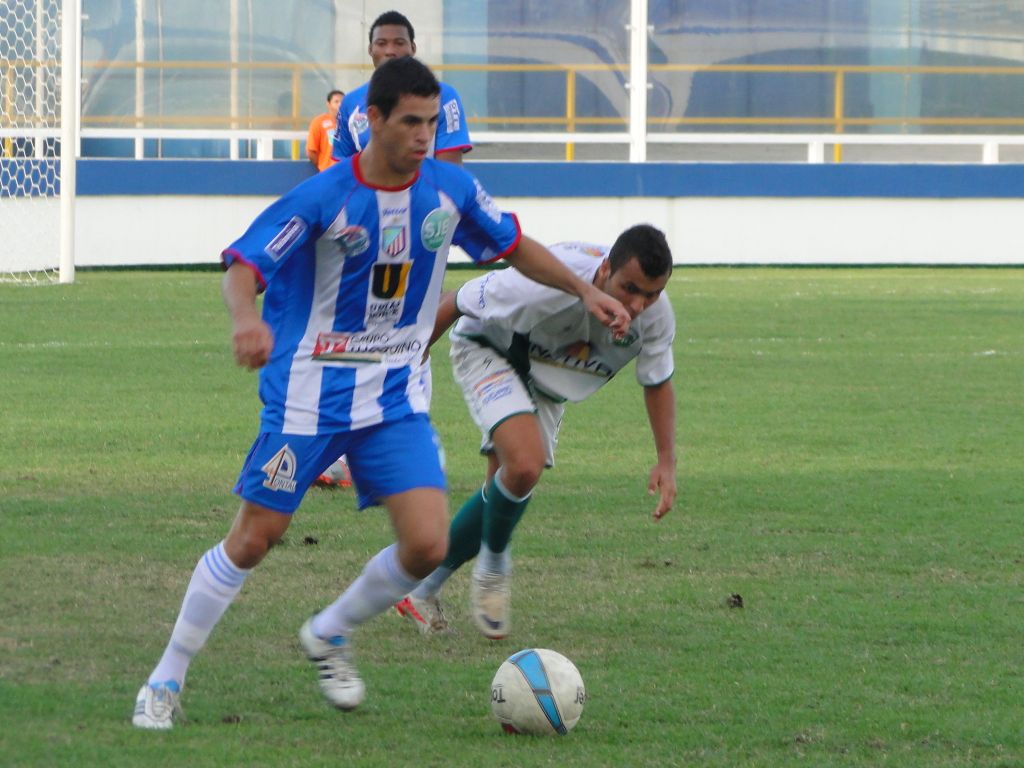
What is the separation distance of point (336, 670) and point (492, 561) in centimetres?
99

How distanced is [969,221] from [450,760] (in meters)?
19.1

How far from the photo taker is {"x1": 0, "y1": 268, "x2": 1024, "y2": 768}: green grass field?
3883mm

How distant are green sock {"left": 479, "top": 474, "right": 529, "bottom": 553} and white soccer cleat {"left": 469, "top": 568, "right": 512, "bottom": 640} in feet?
0.35

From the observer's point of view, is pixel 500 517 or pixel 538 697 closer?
pixel 538 697

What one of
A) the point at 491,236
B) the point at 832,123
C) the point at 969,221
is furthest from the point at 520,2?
the point at 491,236

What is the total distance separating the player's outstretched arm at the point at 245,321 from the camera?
3596 mm

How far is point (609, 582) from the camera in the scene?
18.1 ft

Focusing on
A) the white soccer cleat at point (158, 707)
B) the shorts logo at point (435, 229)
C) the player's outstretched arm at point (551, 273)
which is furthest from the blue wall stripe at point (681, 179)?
the white soccer cleat at point (158, 707)

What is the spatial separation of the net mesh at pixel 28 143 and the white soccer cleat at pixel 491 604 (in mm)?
13943

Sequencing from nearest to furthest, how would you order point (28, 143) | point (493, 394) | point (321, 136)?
1. point (493, 394)
2. point (28, 143)
3. point (321, 136)

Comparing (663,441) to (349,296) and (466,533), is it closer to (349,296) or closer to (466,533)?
(466,533)

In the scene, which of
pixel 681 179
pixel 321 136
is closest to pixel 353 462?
pixel 321 136

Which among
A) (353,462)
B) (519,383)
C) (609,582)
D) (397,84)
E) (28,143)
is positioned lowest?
(609,582)

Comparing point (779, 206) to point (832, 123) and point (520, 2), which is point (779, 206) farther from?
point (520, 2)
